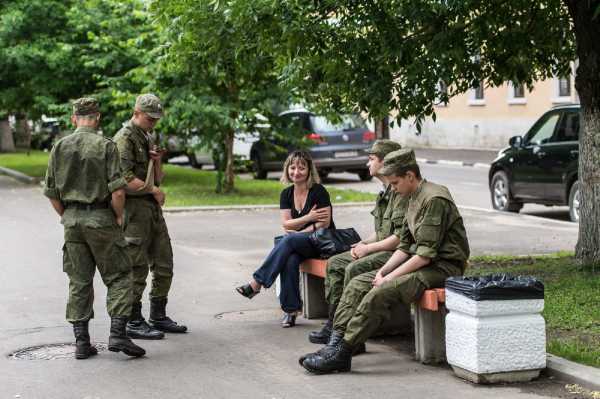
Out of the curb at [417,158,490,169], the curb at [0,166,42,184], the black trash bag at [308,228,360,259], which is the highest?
the black trash bag at [308,228,360,259]

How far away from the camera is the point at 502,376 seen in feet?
23.9

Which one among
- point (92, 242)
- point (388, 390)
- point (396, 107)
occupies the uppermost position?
point (396, 107)

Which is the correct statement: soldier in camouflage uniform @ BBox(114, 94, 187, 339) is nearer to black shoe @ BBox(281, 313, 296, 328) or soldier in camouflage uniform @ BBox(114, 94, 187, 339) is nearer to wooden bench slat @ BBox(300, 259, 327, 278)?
black shoe @ BBox(281, 313, 296, 328)

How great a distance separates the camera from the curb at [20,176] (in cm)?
2888

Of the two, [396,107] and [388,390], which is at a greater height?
[396,107]

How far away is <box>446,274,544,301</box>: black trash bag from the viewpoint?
720cm

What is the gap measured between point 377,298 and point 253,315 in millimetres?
2538

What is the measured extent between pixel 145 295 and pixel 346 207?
9418mm

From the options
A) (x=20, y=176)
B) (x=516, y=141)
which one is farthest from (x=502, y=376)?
(x=20, y=176)

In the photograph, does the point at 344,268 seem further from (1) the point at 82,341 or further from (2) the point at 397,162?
(1) the point at 82,341

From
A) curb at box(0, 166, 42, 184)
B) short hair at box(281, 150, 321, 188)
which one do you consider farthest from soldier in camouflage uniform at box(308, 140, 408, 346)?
curb at box(0, 166, 42, 184)

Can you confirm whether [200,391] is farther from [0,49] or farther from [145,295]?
[0,49]

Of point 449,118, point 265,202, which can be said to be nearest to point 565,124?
point 265,202

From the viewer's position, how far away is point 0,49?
26812mm
